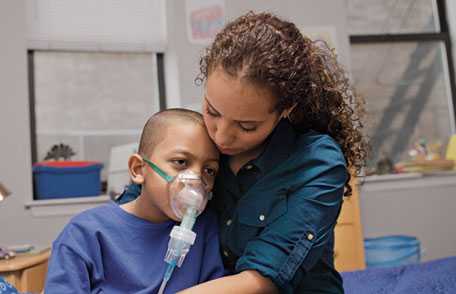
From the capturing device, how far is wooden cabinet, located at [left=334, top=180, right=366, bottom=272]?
3.11 metres

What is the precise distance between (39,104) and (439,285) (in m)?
2.66

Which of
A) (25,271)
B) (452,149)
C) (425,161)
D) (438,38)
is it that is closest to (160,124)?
(25,271)

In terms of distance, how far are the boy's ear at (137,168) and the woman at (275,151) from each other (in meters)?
0.17

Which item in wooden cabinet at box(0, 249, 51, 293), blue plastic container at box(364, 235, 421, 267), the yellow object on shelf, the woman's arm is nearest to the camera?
the woman's arm

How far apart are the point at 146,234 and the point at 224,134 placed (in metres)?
0.27

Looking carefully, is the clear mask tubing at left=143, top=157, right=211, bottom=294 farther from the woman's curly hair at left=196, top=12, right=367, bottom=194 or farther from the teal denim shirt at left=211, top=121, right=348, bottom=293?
the woman's curly hair at left=196, top=12, right=367, bottom=194

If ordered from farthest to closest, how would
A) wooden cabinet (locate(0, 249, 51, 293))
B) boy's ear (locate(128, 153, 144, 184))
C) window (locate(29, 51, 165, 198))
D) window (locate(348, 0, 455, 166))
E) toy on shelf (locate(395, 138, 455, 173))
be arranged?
1. window (locate(348, 0, 455, 166))
2. toy on shelf (locate(395, 138, 455, 173))
3. window (locate(29, 51, 165, 198))
4. wooden cabinet (locate(0, 249, 51, 293))
5. boy's ear (locate(128, 153, 144, 184))

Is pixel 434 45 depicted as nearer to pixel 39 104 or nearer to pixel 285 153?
pixel 39 104

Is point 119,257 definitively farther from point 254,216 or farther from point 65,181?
point 65,181

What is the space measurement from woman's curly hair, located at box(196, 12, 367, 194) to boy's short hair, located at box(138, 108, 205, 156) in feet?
0.31

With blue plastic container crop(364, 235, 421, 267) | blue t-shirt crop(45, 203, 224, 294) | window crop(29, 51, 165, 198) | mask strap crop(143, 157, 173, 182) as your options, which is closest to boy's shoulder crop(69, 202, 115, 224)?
blue t-shirt crop(45, 203, 224, 294)

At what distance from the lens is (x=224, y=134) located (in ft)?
3.14

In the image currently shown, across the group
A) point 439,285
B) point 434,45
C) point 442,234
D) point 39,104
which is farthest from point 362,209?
point 39,104

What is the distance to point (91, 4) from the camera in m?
3.44
